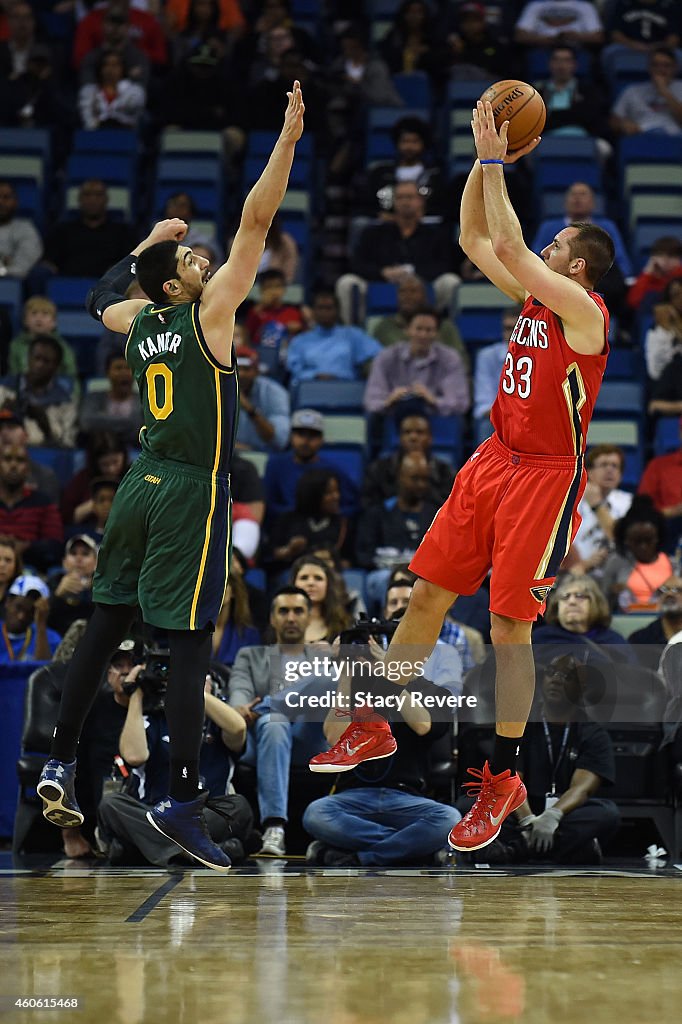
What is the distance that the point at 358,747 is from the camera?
5.78m

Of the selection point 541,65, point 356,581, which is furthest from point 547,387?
point 541,65

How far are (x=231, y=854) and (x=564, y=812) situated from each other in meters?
1.64

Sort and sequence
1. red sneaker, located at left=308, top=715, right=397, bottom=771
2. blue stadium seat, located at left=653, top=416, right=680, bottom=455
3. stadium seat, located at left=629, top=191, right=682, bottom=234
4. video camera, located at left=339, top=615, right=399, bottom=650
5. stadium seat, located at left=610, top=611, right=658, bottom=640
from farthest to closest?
stadium seat, located at left=629, top=191, right=682, bottom=234 → blue stadium seat, located at left=653, top=416, right=680, bottom=455 → stadium seat, located at left=610, top=611, right=658, bottom=640 → video camera, located at left=339, top=615, right=399, bottom=650 → red sneaker, located at left=308, top=715, right=397, bottom=771

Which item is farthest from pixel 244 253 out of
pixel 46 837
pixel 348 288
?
pixel 348 288

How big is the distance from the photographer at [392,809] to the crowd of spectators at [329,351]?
2 cm

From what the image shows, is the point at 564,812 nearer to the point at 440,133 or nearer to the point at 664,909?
the point at 664,909

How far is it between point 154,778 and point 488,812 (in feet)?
7.47

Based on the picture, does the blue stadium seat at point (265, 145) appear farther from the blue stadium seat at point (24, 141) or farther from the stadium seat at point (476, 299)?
the stadium seat at point (476, 299)

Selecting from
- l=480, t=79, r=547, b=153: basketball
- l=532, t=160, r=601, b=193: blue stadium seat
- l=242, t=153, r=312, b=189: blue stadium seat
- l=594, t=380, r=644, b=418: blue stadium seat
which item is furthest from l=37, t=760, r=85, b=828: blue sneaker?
l=532, t=160, r=601, b=193: blue stadium seat

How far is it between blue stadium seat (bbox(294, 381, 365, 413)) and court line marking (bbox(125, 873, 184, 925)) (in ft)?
17.2

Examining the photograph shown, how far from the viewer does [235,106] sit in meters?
13.9

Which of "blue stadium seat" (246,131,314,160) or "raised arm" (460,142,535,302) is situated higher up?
"blue stadium seat" (246,131,314,160)

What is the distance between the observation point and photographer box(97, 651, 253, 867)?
22.4 feet

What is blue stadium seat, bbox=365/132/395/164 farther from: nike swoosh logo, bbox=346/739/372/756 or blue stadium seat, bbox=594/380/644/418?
nike swoosh logo, bbox=346/739/372/756
